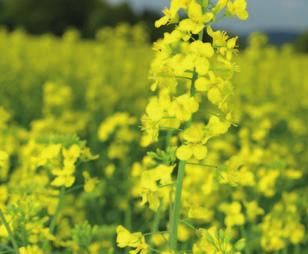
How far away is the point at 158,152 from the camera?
1.80 metres

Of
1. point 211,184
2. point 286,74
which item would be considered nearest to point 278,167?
point 211,184

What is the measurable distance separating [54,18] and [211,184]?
36.0 meters

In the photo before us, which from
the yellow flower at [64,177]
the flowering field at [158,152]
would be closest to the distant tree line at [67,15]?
the flowering field at [158,152]

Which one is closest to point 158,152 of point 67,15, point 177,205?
point 177,205

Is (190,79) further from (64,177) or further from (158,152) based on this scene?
(64,177)

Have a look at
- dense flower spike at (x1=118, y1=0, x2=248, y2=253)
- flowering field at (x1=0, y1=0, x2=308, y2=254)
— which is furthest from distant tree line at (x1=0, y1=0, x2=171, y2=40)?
dense flower spike at (x1=118, y1=0, x2=248, y2=253)

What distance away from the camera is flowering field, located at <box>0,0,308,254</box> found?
1.54 m

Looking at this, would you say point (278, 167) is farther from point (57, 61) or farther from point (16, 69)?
point (57, 61)

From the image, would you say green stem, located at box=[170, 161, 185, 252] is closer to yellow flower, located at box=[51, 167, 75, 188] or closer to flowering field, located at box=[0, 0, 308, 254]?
flowering field, located at box=[0, 0, 308, 254]

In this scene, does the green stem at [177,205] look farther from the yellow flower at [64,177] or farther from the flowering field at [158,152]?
the yellow flower at [64,177]

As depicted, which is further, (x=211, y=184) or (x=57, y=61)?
(x=57, y=61)

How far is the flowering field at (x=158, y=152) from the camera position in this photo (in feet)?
5.05

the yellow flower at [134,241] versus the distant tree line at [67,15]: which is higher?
the distant tree line at [67,15]

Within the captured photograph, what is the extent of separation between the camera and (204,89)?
146cm
